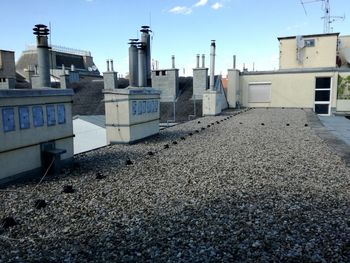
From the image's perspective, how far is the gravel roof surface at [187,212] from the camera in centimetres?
367

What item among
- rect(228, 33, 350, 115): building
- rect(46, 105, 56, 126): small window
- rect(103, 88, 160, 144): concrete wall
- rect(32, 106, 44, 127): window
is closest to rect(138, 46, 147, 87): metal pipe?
rect(103, 88, 160, 144): concrete wall

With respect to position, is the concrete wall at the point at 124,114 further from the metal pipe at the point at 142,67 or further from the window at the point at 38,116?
the window at the point at 38,116

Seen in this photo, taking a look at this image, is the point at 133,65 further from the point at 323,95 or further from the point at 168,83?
the point at 323,95

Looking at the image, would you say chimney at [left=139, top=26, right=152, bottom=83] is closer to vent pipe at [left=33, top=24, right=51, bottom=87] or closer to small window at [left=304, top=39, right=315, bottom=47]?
vent pipe at [left=33, top=24, right=51, bottom=87]

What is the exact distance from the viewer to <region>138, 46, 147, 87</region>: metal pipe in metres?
12.8

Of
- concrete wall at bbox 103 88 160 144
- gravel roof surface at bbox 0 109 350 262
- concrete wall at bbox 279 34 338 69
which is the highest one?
concrete wall at bbox 279 34 338 69

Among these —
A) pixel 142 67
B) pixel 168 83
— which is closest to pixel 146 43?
pixel 142 67

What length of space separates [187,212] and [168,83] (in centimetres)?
2286

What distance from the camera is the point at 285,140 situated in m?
11.4

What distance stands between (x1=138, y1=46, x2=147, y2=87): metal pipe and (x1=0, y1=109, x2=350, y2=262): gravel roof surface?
517 cm

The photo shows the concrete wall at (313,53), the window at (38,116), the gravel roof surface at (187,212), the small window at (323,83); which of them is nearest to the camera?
the gravel roof surface at (187,212)

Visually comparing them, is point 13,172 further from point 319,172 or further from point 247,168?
point 319,172

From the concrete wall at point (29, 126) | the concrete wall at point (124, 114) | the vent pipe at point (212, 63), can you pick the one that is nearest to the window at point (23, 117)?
the concrete wall at point (29, 126)

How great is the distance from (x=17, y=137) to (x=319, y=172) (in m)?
6.50
